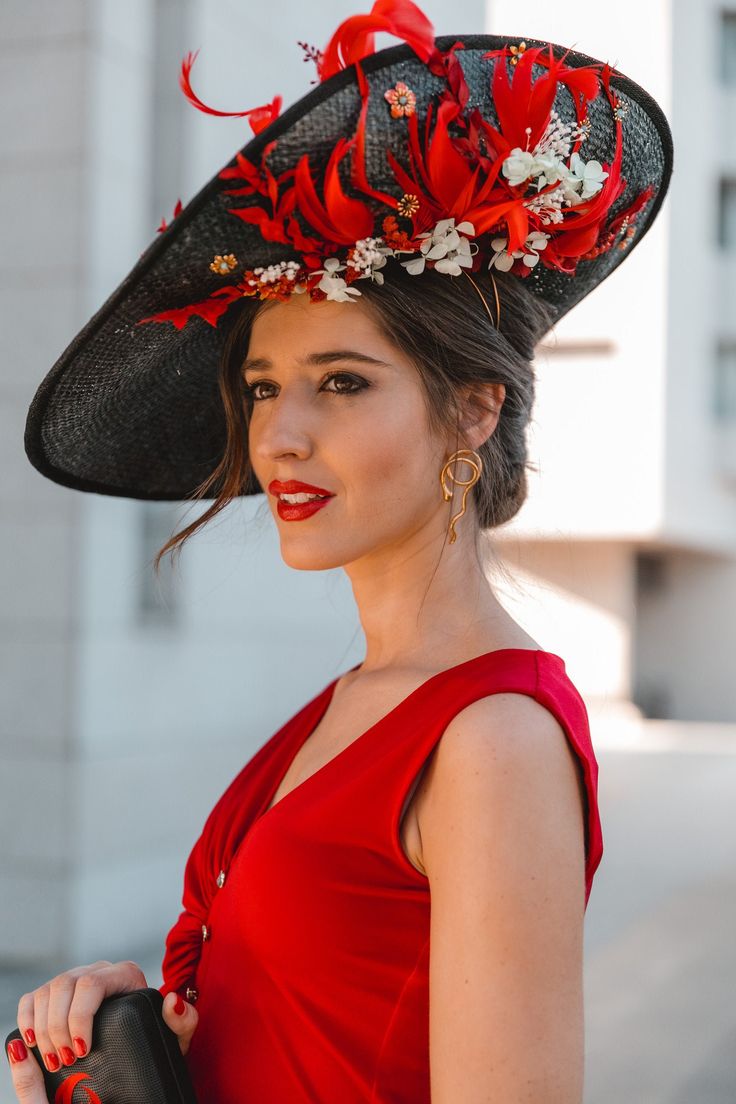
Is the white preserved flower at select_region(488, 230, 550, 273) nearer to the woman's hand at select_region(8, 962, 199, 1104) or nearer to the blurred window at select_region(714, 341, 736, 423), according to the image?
the woman's hand at select_region(8, 962, 199, 1104)

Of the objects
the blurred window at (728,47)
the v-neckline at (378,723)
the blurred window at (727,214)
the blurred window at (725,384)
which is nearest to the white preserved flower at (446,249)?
the v-neckline at (378,723)

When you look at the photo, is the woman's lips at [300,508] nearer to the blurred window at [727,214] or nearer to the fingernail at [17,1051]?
the fingernail at [17,1051]

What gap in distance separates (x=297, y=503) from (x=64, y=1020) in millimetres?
532

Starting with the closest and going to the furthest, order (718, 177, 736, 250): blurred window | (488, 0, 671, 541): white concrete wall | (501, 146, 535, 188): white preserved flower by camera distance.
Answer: (501, 146, 535, 188): white preserved flower < (488, 0, 671, 541): white concrete wall < (718, 177, 736, 250): blurred window

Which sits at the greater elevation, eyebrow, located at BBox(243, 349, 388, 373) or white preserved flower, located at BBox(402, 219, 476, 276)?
white preserved flower, located at BBox(402, 219, 476, 276)

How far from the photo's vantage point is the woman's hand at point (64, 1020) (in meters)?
1.16

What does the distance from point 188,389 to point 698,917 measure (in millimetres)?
4846

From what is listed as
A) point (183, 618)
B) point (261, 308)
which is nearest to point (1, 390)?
point (183, 618)

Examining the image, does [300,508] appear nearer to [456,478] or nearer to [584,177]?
[456,478]

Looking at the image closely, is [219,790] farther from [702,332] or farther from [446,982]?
[702,332]

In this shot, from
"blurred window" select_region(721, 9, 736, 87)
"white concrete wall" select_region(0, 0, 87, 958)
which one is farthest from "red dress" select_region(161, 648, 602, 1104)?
"blurred window" select_region(721, 9, 736, 87)

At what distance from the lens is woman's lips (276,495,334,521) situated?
4.16ft

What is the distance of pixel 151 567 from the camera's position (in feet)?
14.9

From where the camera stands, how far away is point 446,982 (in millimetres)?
1006
